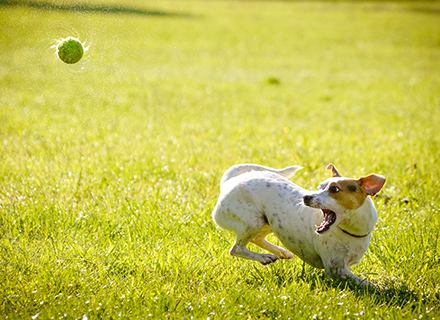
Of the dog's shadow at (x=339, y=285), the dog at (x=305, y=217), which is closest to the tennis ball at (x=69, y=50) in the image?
the dog at (x=305, y=217)

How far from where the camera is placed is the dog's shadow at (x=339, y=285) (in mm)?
3100

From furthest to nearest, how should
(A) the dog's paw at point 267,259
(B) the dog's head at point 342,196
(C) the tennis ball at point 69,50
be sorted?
(C) the tennis ball at point 69,50 → (A) the dog's paw at point 267,259 → (B) the dog's head at point 342,196

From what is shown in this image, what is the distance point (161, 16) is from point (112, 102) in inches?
770

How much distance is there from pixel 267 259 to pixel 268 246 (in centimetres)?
27

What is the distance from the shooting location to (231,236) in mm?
4004

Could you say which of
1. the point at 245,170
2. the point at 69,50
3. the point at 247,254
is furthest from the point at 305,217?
the point at 69,50

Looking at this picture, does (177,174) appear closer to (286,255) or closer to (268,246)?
(268,246)

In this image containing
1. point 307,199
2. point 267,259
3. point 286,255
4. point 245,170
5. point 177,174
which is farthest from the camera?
point 177,174

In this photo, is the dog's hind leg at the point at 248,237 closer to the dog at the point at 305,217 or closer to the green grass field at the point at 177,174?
the dog at the point at 305,217

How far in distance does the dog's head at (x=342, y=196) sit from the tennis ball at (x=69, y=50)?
9.40 feet

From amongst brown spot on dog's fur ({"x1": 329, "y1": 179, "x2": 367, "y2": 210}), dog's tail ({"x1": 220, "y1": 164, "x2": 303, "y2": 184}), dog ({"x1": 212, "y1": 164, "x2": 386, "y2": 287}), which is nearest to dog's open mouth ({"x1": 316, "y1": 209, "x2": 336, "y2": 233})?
dog ({"x1": 212, "y1": 164, "x2": 386, "y2": 287})

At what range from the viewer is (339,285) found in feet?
10.6

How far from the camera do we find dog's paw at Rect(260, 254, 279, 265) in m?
3.44

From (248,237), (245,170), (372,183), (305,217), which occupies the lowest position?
(248,237)
